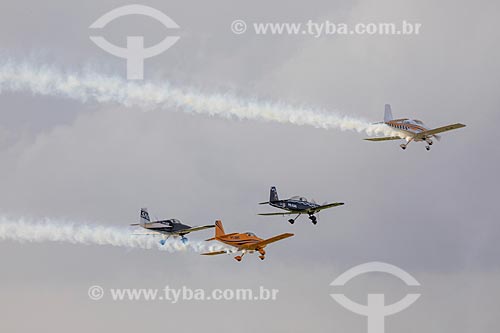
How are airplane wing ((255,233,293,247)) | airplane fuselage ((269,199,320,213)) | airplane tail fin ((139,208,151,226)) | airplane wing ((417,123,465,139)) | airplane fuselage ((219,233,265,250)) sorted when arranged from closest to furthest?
airplane wing ((255,233,293,247)), airplane fuselage ((219,233,265,250)), airplane wing ((417,123,465,139)), airplane fuselage ((269,199,320,213)), airplane tail fin ((139,208,151,226))

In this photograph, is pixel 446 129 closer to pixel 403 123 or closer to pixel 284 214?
pixel 403 123

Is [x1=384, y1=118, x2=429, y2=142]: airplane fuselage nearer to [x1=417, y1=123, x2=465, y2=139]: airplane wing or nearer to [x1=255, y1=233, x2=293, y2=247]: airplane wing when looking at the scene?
[x1=417, y1=123, x2=465, y2=139]: airplane wing

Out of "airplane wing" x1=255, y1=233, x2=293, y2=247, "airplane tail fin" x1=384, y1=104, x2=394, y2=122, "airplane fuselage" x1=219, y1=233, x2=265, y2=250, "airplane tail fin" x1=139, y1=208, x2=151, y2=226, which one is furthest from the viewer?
"airplane tail fin" x1=139, y1=208, x2=151, y2=226

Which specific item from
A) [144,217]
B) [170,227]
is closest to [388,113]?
[170,227]

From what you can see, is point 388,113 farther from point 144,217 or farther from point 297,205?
point 144,217

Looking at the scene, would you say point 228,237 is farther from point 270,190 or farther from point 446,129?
point 446,129

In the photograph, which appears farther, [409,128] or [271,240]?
[409,128]

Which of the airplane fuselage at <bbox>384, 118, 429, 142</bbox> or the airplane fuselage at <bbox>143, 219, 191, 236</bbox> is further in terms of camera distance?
the airplane fuselage at <bbox>143, 219, 191, 236</bbox>

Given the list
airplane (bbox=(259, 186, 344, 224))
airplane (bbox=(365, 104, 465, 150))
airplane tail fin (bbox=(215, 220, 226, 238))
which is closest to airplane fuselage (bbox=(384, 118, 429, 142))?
A: airplane (bbox=(365, 104, 465, 150))

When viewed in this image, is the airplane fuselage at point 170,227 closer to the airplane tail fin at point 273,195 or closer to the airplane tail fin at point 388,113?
the airplane tail fin at point 273,195

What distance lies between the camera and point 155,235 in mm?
193500

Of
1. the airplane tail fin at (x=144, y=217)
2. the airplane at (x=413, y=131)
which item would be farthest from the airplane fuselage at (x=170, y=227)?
the airplane at (x=413, y=131)

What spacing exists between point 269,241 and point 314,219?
493cm

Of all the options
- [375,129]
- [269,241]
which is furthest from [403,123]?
[269,241]
